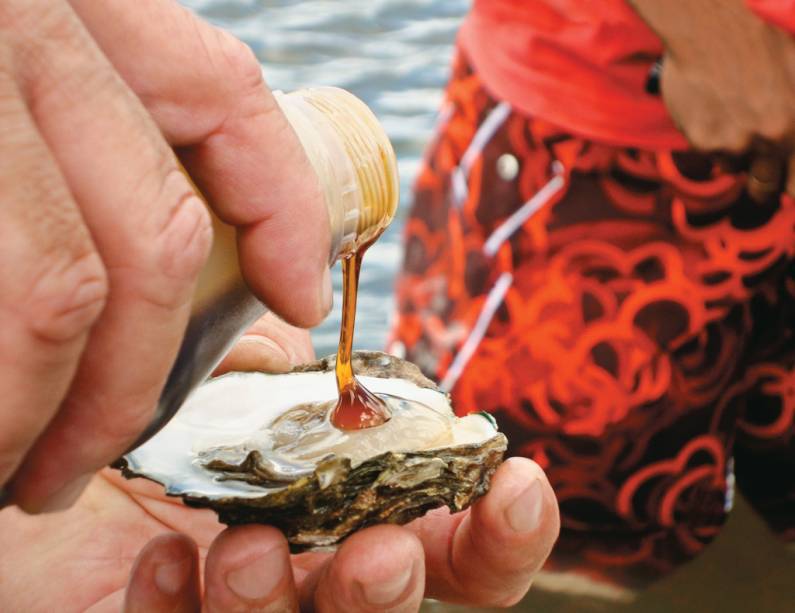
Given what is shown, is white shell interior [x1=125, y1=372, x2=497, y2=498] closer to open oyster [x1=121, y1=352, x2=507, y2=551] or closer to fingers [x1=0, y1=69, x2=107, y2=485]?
open oyster [x1=121, y1=352, x2=507, y2=551]

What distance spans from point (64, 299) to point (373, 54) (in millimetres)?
2125

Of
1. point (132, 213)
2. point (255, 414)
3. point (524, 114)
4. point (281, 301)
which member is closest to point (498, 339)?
point (524, 114)

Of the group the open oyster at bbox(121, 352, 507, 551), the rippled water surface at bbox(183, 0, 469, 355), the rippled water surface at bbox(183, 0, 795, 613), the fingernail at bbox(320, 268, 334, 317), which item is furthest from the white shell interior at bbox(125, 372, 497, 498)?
the rippled water surface at bbox(183, 0, 469, 355)

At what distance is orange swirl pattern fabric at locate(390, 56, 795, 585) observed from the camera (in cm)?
120

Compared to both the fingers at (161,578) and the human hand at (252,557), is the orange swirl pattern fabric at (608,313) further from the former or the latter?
the fingers at (161,578)

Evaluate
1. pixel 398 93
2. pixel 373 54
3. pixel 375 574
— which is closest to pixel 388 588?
pixel 375 574

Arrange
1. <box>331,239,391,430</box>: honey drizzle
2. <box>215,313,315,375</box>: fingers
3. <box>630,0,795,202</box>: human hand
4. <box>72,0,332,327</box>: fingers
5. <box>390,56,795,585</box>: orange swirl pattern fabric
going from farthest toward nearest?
<box>390,56,795,585</box>: orange swirl pattern fabric
<box>630,0,795,202</box>: human hand
<box>215,313,315,375</box>: fingers
<box>331,239,391,430</box>: honey drizzle
<box>72,0,332,327</box>: fingers

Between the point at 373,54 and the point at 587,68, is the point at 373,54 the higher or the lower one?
the lower one

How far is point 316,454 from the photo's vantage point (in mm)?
836

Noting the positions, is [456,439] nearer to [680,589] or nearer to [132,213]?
[132,213]

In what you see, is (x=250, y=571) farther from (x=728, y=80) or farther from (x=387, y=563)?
(x=728, y=80)

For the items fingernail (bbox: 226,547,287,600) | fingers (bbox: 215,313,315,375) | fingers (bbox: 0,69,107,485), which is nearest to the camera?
fingers (bbox: 0,69,107,485)

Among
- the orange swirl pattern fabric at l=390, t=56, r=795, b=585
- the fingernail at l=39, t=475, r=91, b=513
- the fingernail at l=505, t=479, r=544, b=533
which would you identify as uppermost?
the fingernail at l=39, t=475, r=91, b=513

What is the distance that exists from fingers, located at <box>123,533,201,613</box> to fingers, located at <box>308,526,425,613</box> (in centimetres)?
9
